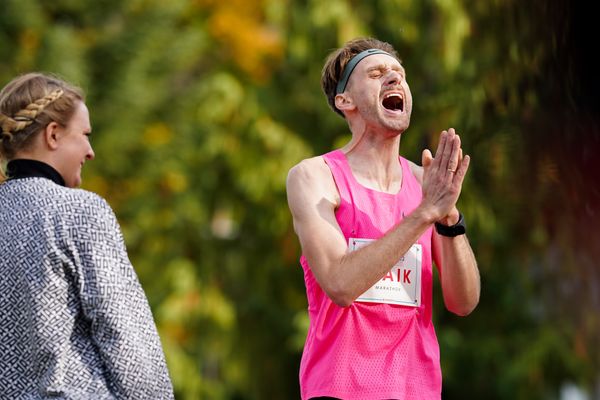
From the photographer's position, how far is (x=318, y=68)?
568 inches

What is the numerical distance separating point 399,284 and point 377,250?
0.21 metres

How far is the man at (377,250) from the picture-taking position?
2.30 meters

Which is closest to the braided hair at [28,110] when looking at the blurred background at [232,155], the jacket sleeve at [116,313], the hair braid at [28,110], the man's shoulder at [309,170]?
the hair braid at [28,110]

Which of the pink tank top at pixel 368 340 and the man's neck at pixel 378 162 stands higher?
the man's neck at pixel 378 162

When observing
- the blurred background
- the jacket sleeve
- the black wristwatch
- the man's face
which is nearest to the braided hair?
the jacket sleeve

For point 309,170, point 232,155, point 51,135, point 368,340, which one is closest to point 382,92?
point 309,170

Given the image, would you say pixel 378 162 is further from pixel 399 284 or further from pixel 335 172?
pixel 399 284

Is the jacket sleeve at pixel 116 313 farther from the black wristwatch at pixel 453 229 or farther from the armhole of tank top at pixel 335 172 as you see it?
the black wristwatch at pixel 453 229

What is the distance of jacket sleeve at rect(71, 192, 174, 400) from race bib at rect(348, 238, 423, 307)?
530mm

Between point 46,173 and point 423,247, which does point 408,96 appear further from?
point 46,173

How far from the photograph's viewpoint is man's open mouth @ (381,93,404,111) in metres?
2.65

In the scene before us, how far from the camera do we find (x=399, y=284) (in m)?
2.48

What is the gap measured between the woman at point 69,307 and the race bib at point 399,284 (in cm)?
55

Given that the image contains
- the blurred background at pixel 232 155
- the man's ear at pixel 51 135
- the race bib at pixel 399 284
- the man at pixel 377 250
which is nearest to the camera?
the man at pixel 377 250
